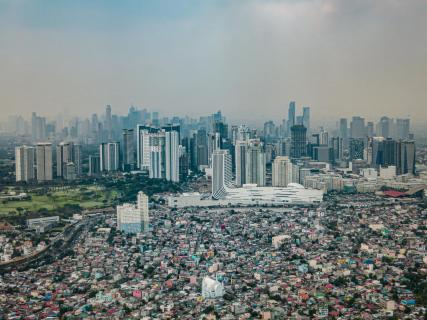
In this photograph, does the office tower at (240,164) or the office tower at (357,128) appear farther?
the office tower at (240,164)

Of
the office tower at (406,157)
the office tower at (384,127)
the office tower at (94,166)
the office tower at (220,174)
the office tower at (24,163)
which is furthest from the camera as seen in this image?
the office tower at (94,166)

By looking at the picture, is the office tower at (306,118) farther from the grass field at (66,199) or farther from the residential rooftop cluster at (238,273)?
the residential rooftop cluster at (238,273)

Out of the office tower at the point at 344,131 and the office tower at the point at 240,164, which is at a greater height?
the office tower at the point at 344,131

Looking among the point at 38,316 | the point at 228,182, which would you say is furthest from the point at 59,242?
the point at 228,182

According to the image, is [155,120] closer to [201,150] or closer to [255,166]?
[201,150]

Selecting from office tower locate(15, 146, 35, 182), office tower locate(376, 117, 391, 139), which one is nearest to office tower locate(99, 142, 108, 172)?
office tower locate(15, 146, 35, 182)

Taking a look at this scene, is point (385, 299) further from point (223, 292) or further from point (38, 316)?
point (38, 316)

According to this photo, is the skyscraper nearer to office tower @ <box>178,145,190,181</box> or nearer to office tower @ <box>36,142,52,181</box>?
office tower @ <box>178,145,190,181</box>

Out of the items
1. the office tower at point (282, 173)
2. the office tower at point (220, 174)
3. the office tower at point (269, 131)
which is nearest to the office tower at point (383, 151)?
the office tower at point (282, 173)
